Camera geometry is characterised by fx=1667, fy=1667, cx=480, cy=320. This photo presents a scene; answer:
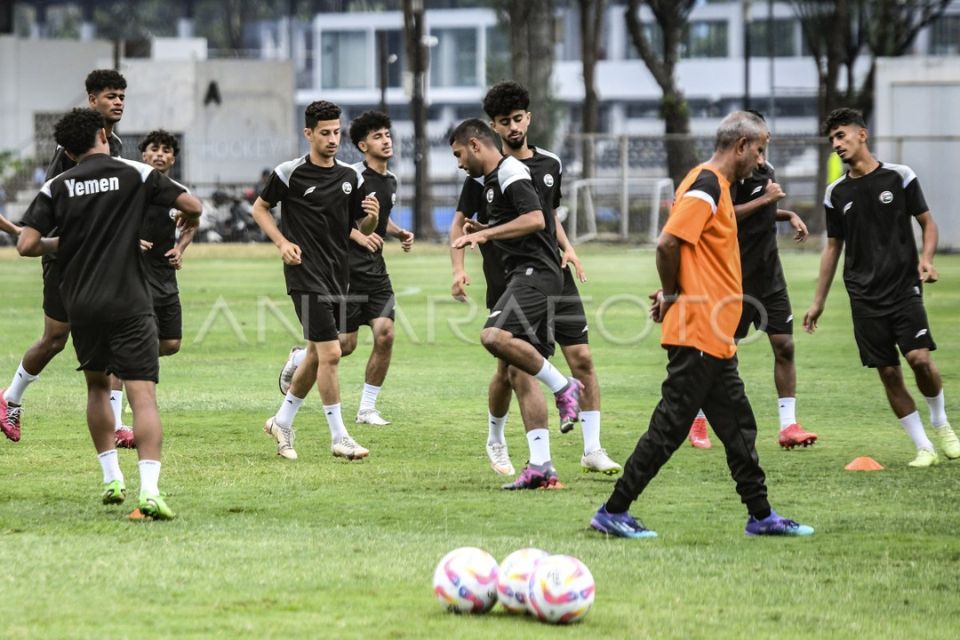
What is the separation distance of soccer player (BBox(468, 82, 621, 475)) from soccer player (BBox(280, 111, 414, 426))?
270 centimetres

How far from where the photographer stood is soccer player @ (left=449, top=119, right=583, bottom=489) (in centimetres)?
946

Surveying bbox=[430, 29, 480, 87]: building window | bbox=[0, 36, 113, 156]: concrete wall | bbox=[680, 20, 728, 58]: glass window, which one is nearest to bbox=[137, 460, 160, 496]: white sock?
bbox=[0, 36, 113, 156]: concrete wall

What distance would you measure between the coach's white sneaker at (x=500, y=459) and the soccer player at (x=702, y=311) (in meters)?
2.19

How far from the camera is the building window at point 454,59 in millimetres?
116875

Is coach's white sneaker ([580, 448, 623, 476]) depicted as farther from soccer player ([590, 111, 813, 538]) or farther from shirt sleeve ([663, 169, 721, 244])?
shirt sleeve ([663, 169, 721, 244])

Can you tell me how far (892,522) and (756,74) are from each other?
333ft

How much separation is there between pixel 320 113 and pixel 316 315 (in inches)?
52.0

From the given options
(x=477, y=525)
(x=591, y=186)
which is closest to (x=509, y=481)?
(x=477, y=525)

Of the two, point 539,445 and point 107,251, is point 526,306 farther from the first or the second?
point 107,251

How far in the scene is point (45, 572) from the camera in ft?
23.3

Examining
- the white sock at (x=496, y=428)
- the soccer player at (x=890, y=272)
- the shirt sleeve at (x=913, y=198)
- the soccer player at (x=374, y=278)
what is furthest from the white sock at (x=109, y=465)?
the shirt sleeve at (x=913, y=198)

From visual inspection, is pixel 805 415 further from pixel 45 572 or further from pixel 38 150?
pixel 38 150

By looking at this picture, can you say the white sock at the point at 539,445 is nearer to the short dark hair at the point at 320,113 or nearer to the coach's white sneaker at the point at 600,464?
the coach's white sneaker at the point at 600,464

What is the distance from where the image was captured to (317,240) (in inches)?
433
